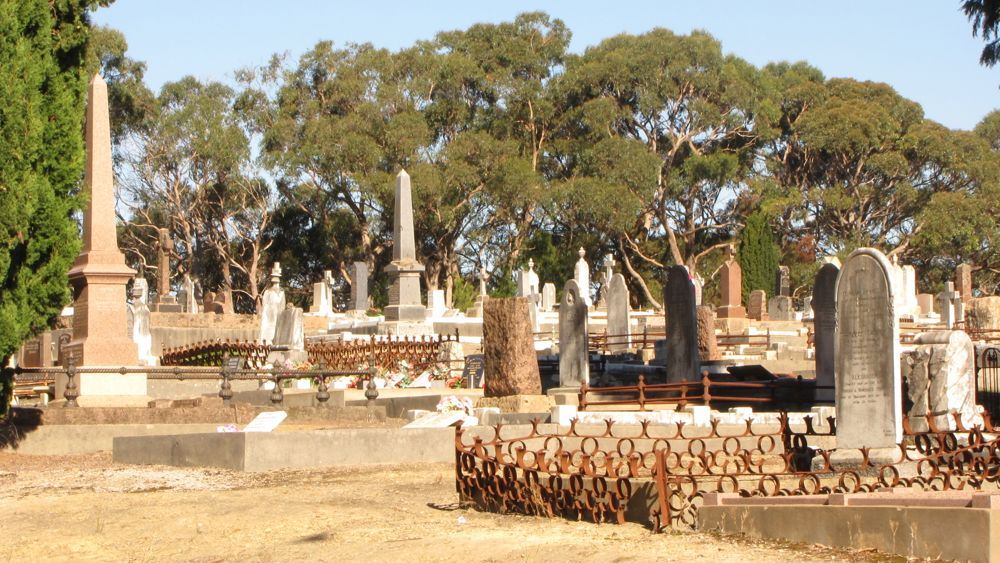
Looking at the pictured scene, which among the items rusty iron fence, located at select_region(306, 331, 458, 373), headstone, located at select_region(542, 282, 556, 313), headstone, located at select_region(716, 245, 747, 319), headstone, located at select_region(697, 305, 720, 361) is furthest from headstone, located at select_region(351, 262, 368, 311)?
headstone, located at select_region(697, 305, 720, 361)

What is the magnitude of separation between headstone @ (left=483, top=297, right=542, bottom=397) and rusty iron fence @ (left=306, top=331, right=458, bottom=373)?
637cm

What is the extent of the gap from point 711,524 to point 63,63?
9878mm

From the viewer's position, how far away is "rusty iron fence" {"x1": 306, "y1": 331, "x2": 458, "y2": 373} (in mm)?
25875

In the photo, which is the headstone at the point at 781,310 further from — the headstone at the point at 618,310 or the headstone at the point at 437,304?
the headstone at the point at 618,310

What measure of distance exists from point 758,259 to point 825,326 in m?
39.2

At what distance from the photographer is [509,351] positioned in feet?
61.7

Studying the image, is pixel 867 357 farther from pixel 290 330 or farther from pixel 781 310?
pixel 781 310

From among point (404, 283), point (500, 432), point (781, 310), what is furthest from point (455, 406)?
point (781, 310)

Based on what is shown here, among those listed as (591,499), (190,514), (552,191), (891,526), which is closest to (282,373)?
(190,514)

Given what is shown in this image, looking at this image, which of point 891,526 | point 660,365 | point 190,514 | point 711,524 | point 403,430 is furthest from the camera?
point 660,365

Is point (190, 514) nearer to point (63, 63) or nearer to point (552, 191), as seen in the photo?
point (63, 63)

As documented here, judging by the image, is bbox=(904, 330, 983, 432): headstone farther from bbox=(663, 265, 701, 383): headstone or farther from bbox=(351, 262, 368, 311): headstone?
bbox=(351, 262, 368, 311): headstone

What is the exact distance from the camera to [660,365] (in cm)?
2398

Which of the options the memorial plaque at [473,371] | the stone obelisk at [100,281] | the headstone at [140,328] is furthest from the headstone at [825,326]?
the headstone at [140,328]
